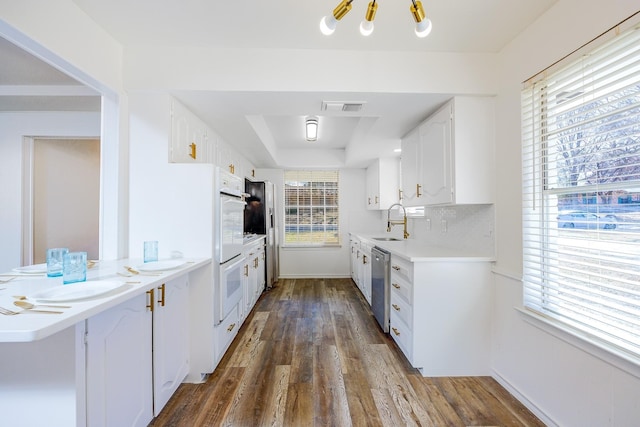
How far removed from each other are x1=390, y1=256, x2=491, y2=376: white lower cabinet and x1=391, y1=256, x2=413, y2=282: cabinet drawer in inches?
2.9

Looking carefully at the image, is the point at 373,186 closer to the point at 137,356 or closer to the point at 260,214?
the point at 260,214

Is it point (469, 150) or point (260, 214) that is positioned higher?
point (469, 150)

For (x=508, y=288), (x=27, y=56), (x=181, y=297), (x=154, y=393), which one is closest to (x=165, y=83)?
(x=27, y=56)

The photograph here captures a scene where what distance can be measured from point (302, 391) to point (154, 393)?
910 mm

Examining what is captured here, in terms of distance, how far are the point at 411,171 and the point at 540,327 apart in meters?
1.68

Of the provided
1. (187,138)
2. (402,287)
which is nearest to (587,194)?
(402,287)

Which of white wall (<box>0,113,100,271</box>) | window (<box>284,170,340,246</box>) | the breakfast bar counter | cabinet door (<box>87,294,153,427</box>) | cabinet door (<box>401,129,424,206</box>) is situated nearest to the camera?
the breakfast bar counter

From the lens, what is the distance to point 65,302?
102 centimetres

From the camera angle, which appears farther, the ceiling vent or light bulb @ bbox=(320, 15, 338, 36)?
the ceiling vent

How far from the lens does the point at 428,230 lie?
3137mm

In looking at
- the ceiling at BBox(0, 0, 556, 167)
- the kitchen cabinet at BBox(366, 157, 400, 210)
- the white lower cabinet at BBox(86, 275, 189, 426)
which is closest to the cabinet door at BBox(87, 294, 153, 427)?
the white lower cabinet at BBox(86, 275, 189, 426)

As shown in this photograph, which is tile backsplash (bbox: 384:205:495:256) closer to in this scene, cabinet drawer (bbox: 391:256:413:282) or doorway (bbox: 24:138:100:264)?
cabinet drawer (bbox: 391:256:413:282)

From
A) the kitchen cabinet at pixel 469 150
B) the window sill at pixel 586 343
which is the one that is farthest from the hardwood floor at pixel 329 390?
the kitchen cabinet at pixel 469 150

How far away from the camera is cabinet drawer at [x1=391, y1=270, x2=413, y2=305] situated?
2126mm
